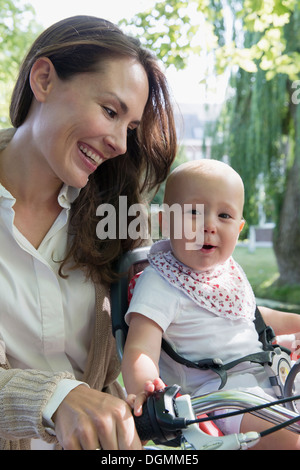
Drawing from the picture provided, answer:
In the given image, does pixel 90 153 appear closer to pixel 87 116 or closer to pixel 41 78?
pixel 87 116

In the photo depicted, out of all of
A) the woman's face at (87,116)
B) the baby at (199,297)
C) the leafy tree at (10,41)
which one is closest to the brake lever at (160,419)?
the baby at (199,297)

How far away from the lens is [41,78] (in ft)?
5.78

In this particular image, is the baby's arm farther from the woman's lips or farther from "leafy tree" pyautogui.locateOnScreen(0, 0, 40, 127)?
"leafy tree" pyautogui.locateOnScreen(0, 0, 40, 127)

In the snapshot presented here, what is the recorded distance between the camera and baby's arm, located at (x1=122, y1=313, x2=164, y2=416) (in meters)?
1.34

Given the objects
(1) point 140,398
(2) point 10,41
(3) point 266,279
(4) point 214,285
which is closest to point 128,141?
(4) point 214,285

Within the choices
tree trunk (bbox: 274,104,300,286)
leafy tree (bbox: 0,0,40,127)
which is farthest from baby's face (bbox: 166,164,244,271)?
tree trunk (bbox: 274,104,300,286)

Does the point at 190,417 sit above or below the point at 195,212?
below

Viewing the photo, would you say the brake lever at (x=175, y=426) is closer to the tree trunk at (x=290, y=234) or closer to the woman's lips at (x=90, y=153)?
the woman's lips at (x=90, y=153)

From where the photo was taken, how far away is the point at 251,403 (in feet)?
3.61

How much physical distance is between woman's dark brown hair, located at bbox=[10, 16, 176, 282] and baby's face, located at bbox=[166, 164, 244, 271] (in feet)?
1.09

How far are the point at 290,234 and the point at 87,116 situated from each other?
9.34 meters

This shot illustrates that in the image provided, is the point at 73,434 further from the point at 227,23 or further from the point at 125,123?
the point at 227,23

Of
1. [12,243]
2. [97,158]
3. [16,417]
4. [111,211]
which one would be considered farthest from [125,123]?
[16,417]

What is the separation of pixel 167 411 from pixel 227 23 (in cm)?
907
